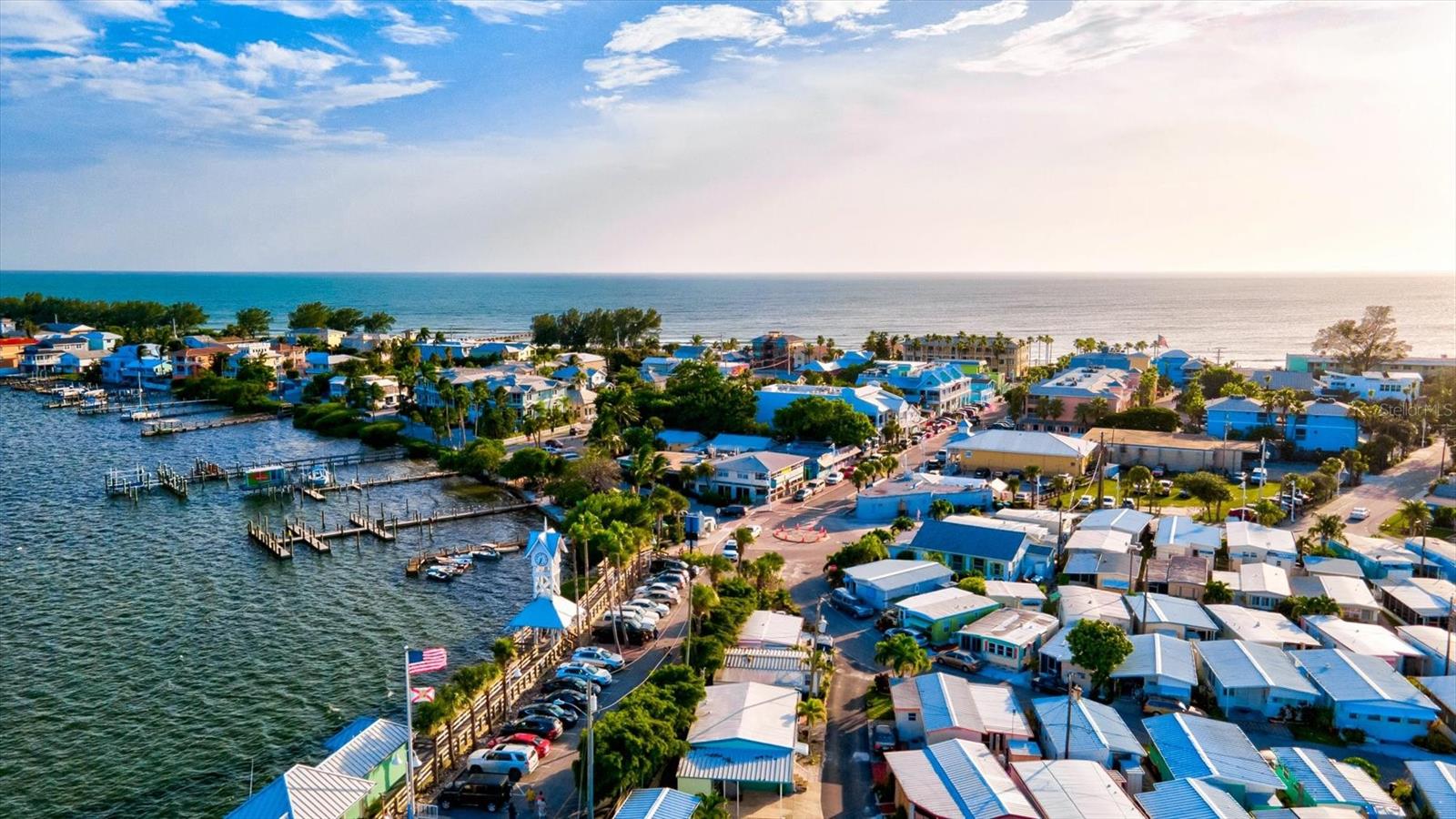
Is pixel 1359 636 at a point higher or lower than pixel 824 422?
lower

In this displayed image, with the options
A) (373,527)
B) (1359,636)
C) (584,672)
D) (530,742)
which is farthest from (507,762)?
(373,527)

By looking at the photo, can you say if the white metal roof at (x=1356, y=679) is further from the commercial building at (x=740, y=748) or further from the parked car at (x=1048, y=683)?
the commercial building at (x=740, y=748)

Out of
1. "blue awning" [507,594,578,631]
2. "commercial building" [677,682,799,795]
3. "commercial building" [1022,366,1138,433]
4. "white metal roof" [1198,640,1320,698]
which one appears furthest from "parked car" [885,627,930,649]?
"commercial building" [1022,366,1138,433]

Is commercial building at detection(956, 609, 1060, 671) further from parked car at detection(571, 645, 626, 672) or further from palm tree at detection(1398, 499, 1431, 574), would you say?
palm tree at detection(1398, 499, 1431, 574)

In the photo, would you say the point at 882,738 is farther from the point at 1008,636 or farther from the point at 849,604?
the point at 849,604

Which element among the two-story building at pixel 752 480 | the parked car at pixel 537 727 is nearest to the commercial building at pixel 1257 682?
the parked car at pixel 537 727
